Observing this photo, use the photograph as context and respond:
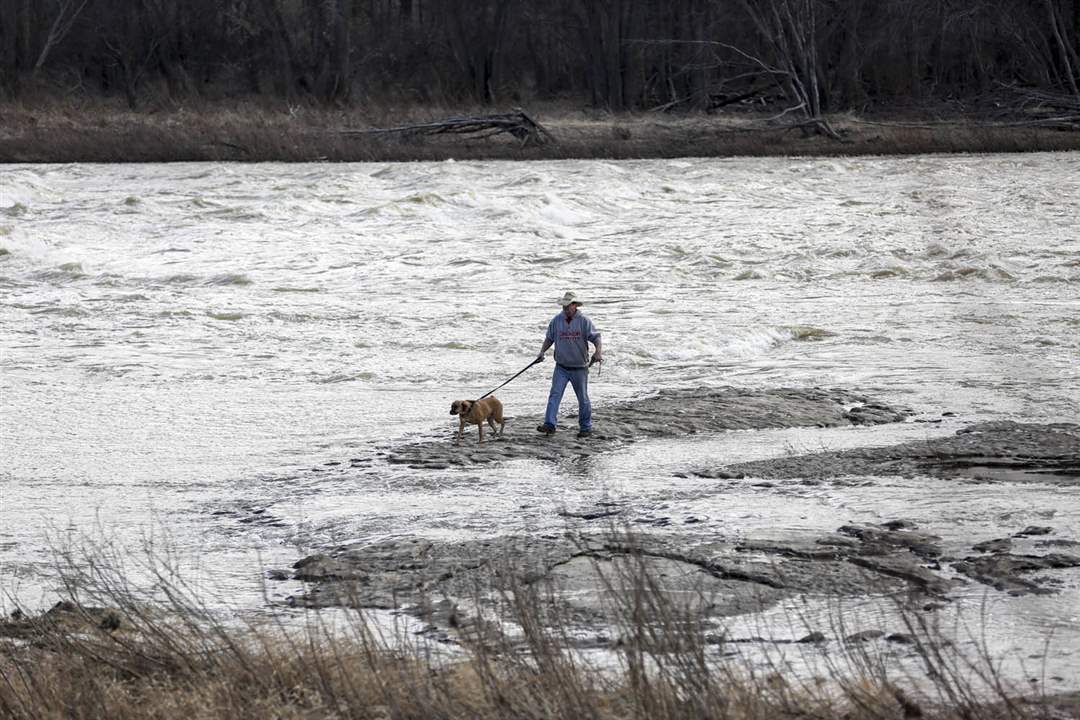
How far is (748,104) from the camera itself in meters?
49.0

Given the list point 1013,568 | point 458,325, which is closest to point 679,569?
point 1013,568

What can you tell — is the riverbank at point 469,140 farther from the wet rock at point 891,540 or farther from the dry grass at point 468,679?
the dry grass at point 468,679

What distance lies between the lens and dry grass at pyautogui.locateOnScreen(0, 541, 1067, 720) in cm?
647

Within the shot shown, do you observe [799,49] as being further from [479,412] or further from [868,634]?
[868,634]

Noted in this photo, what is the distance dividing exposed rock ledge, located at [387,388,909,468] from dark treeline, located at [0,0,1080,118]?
92.7ft

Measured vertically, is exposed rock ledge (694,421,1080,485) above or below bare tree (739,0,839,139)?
below

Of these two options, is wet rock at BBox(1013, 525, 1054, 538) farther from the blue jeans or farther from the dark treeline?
the dark treeline

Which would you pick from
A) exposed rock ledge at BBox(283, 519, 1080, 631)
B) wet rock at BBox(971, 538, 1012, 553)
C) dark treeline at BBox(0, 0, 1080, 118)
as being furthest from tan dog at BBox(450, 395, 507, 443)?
dark treeline at BBox(0, 0, 1080, 118)

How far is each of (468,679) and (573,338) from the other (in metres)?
6.65

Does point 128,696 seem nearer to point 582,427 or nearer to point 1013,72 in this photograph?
point 582,427

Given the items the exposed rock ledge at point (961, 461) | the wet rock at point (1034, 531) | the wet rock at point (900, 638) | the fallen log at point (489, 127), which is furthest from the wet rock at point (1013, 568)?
the fallen log at point (489, 127)

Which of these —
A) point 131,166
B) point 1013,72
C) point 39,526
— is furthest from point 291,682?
point 1013,72

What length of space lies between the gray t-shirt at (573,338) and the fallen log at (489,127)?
26921 millimetres

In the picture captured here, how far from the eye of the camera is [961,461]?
12922mm
